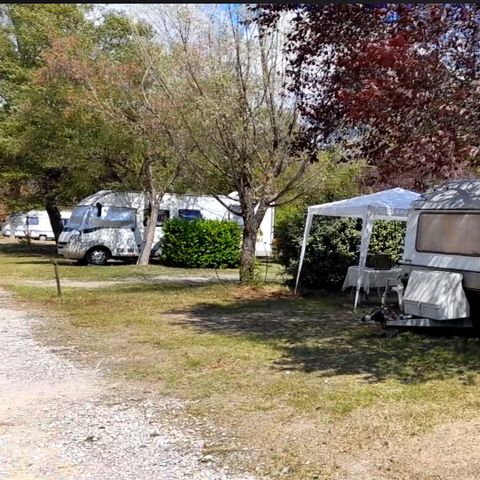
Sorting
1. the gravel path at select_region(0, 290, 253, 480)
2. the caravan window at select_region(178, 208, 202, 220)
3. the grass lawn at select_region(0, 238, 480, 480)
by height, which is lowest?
the gravel path at select_region(0, 290, 253, 480)

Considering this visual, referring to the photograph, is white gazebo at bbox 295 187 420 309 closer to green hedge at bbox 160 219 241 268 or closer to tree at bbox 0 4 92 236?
green hedge at bbox 160 219 241 268

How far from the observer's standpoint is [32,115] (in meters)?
21.4

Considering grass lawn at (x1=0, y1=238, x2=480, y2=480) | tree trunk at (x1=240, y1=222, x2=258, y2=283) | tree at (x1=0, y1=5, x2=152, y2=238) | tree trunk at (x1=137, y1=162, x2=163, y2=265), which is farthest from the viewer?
tree at (x1=0, y1=5, x2=152, y2=238)

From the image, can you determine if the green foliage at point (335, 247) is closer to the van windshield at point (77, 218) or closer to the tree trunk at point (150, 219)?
the tree trunk at point (150, 219)

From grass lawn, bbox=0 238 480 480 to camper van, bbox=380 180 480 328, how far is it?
0.39m

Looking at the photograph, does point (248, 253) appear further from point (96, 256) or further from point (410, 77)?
point (410, 77)

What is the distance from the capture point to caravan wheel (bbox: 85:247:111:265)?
20.2 metres

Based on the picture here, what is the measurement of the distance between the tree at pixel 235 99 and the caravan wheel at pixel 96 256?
26.4 feet

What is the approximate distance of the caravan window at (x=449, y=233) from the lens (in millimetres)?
7461

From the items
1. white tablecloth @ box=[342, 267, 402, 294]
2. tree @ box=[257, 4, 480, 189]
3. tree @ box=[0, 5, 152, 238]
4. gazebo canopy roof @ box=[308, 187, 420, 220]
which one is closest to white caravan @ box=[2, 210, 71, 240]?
tree @ box=[0, 5, 152, 238]

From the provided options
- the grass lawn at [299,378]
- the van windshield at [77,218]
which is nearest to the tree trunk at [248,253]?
the grass lawn at [299,378]

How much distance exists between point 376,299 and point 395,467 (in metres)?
8.48

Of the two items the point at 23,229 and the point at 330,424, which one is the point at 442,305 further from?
the point at 23,229

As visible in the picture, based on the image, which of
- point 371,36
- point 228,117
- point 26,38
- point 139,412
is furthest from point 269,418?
point 26,38
